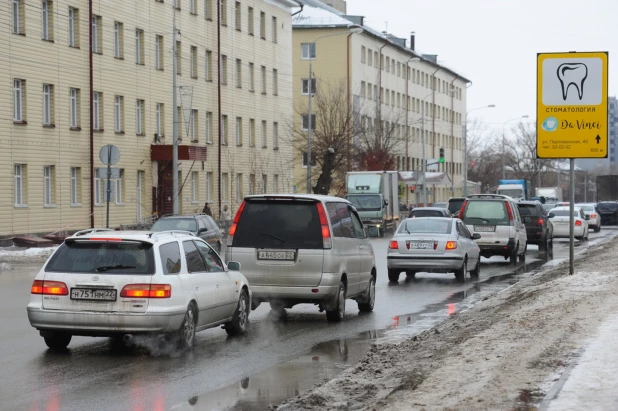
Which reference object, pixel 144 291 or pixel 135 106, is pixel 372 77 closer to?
pixel 135 106

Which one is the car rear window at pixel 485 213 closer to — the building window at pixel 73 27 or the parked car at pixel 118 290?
the parked car at pixel 118 290

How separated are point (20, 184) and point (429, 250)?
2161cm

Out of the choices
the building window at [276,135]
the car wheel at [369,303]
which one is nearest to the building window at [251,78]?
the building window at [276,135]

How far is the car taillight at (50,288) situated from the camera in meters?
12.0

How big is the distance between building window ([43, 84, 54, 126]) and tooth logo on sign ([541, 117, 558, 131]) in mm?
24666

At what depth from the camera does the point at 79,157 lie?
44.3 meters

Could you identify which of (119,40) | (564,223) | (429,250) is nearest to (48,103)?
(119,40)

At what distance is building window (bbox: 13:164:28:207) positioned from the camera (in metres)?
40.4

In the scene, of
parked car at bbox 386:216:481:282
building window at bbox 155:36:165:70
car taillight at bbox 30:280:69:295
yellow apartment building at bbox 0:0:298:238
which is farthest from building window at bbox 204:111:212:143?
car taillight at bbox 30:280:69:295

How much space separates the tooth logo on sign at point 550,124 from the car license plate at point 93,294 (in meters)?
12.9

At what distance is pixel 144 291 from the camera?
38.9 feet

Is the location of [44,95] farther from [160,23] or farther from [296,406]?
[296,406]

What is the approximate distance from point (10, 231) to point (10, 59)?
618 centimetres

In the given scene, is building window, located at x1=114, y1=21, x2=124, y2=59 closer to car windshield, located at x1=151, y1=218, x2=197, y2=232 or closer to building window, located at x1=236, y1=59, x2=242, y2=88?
building window, located at x1=236, y1=59, x2=242, y2=88
